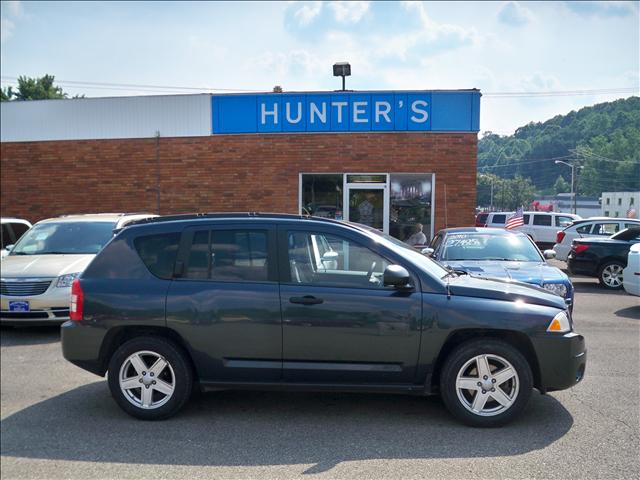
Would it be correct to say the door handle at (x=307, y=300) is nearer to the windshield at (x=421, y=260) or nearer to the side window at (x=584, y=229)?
the windshield at (x=421, y=260)

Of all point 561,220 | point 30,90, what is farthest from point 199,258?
point 30,90

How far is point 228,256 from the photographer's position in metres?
4.98

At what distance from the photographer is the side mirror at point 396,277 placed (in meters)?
4.63

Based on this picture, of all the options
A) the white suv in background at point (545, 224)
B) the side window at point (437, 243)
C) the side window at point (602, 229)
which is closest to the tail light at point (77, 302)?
the side window at point (437, 243)

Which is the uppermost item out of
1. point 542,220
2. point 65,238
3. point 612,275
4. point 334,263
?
point 334,263

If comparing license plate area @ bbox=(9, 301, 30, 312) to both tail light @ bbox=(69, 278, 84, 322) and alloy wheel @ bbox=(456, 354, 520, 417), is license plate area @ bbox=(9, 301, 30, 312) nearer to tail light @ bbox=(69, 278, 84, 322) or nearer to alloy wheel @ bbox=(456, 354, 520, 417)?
tail light @ bbox=(69, 278, 84, 322)

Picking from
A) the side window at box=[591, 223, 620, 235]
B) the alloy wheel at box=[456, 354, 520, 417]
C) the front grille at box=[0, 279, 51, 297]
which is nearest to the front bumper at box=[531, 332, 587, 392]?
the alloy wheel at box=[456, 354, 520, 417]

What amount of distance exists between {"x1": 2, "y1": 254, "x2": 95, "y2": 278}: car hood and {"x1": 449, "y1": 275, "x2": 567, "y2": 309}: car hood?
575cm

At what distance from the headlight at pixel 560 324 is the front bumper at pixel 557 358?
0.14ft

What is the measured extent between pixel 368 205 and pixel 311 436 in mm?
10399

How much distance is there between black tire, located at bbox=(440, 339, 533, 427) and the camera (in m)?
4.62

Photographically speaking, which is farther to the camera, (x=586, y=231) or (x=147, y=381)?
(x=586, y=231)

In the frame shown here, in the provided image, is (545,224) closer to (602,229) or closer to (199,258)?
(602,229)

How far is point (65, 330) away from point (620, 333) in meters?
7.50
